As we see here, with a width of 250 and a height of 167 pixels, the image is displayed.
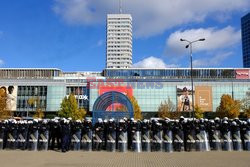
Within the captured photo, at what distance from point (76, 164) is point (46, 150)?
633 centimetres

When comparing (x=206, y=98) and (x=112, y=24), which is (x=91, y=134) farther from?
(x=112, y=24)

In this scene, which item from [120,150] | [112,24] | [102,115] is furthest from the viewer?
[112,24]

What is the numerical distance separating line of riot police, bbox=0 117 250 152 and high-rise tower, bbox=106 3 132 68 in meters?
158

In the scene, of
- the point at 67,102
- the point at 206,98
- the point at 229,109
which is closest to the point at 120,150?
the point at 67,102

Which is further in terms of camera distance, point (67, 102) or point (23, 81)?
point (23, 81)

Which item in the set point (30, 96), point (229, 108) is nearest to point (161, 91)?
point (229, 108)

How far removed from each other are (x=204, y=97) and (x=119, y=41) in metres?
91.3

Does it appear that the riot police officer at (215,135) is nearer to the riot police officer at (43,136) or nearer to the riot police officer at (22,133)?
the riot police officer at (43,136)

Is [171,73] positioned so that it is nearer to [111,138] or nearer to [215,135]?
[215,135]

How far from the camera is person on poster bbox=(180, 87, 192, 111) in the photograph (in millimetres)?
95363

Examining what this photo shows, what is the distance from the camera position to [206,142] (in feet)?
64.0

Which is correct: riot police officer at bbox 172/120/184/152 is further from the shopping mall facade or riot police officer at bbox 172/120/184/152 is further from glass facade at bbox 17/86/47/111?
glass facade at bbox 17/86/47/111

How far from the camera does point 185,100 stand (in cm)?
9631

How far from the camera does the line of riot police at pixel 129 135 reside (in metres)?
19.3
